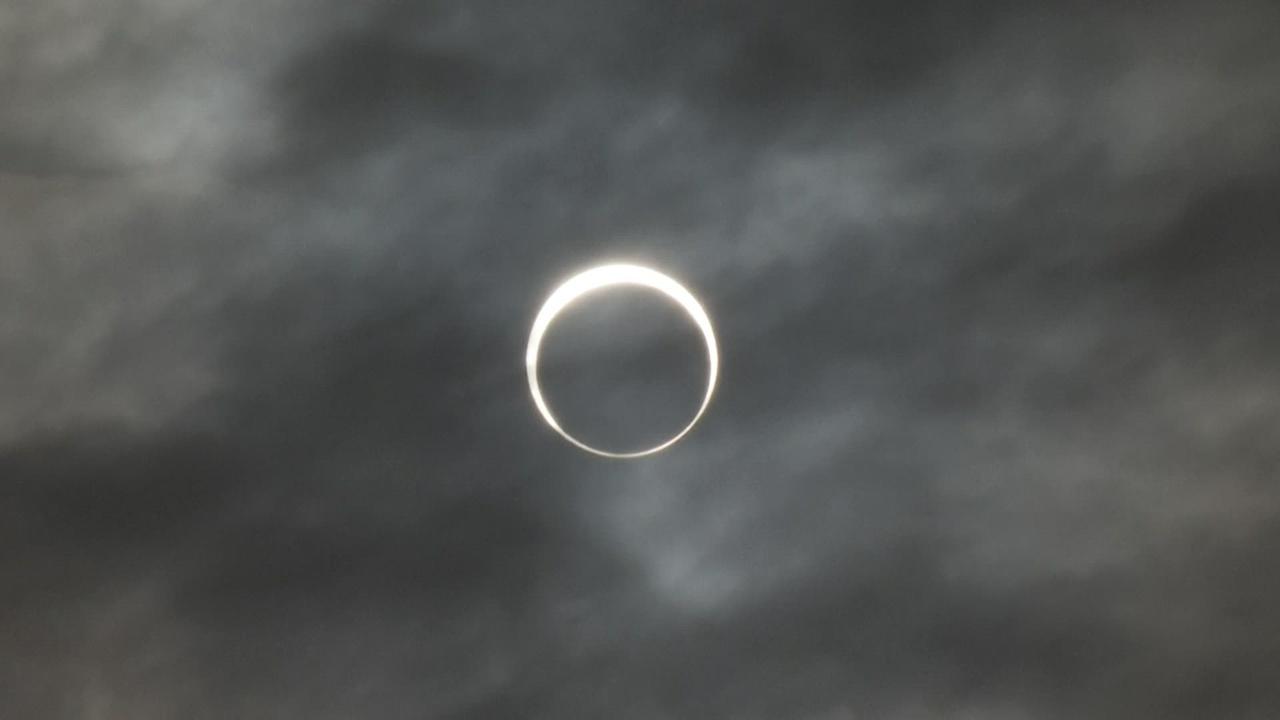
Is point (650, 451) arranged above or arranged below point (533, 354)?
above

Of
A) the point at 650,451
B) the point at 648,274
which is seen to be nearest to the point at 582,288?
the point at 648,274

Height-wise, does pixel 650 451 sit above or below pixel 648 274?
above

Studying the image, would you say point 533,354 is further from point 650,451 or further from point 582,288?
point 650,451

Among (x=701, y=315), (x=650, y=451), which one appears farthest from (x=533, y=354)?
(x=650, y=451)

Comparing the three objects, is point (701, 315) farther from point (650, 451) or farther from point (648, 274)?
point (650, 451)

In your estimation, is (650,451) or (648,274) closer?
(648,274)

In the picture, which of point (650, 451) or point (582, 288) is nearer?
point (582, 288)

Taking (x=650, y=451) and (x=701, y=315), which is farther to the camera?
(x=650, y=451)
